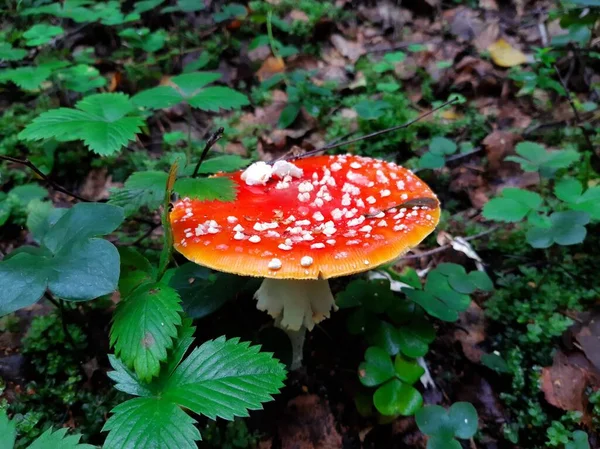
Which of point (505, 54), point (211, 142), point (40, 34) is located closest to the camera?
point (211, 142)

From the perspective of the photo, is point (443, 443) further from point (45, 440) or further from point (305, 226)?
point (45, 440)

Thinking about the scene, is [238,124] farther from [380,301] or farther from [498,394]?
[498,394]

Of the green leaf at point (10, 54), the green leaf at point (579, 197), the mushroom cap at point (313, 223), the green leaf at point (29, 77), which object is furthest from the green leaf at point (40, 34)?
the green leaf at point (579, 197)

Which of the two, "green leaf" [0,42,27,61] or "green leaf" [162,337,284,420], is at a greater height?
"green leaf" [0,42,27,61]

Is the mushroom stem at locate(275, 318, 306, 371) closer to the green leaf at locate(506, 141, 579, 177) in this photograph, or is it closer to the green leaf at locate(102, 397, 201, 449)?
the green leaf at locate(102, 397, 201, 449)

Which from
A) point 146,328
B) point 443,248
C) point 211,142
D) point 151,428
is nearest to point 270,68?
point 443,248

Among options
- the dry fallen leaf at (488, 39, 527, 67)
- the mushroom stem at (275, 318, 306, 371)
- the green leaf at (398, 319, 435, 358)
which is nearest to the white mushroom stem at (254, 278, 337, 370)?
the mushroom stem at (275, 318, 306, 371)
